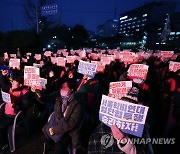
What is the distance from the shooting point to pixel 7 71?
21.4 ft

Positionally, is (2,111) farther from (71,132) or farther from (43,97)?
(71,132)

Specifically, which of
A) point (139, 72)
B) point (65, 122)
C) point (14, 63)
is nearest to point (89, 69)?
point (139, 72)

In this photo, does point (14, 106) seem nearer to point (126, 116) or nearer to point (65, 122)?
point (65, 122)

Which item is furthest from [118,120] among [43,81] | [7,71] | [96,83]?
[7,71]

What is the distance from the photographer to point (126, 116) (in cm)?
241

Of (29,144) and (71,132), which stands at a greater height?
(71,132)

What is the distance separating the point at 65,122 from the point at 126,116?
1441mm

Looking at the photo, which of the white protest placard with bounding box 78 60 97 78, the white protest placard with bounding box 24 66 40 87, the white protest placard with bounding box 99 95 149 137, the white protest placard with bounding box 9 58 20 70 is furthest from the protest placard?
the white protest placard with bounding box 9 58 20 70

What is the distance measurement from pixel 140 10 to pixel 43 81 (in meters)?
121

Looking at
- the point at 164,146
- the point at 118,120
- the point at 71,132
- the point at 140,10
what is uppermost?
the point at 140,10

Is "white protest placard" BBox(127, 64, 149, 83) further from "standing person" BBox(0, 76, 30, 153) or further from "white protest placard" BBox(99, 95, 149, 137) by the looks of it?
"white protest placard" BBox(99, 95, 149, 137)

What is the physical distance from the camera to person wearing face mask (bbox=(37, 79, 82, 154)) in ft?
11.7

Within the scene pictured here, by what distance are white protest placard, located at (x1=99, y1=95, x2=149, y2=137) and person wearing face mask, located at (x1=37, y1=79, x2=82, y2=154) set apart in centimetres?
108

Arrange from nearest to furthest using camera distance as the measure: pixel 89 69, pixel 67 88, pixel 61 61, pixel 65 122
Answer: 1. pixel 65 122
2. pixel 67 88
3. pixel 89 69
4. pixel 61 61
